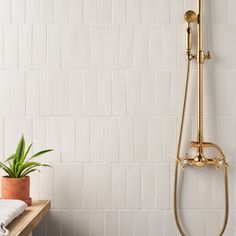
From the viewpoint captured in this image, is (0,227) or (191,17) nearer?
(0,227)

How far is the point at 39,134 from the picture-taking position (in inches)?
81.5

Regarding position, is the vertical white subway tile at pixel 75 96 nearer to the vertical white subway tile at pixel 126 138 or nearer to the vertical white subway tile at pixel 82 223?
the vertical white subway tile at pixel 126 138

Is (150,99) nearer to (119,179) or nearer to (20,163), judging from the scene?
(119,179)

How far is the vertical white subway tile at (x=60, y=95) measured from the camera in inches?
81.7

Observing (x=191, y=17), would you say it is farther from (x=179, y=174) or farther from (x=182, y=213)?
(x=182, y=213)

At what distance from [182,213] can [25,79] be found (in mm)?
967

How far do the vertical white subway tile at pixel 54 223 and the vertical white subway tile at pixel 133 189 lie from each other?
33 centimetres

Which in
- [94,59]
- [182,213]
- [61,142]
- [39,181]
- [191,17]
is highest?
[191,17]

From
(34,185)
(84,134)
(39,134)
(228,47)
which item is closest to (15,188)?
(34,185)

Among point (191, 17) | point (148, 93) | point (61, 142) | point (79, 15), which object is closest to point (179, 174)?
point (148, 93)

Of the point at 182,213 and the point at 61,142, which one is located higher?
the point at 61,142

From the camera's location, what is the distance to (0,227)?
1.49 m

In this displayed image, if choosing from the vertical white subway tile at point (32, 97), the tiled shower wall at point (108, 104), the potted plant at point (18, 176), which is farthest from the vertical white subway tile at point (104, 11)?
the potted plant at point (18, 176)

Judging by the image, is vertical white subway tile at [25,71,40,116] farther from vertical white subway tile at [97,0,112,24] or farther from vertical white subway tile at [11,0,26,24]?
vertical white subway tile at [97,0,112,24]
